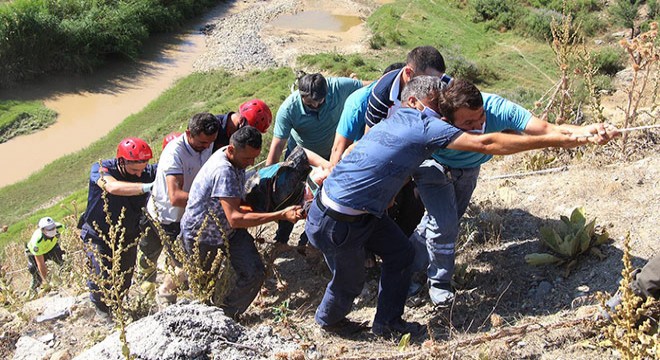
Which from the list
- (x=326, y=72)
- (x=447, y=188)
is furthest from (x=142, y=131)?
(x=447, y=188)

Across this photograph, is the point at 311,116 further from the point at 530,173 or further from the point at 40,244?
the point at 40,244

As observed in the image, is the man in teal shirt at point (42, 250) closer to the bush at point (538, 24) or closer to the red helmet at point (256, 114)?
the red helmet at point (256, 114)

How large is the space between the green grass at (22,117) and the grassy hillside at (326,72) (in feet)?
8.93

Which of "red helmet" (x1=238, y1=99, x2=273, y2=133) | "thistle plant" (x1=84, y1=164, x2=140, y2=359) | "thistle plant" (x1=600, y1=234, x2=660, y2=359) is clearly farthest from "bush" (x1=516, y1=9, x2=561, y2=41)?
"thistle plant" (x1=84, y1=164, x2=140, y2=359)

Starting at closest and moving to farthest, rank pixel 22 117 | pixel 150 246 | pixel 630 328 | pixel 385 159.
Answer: pixel 630 328
pixel 385 159
pixel 150 246
pixel 22 117

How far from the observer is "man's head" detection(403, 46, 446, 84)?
4668 mm

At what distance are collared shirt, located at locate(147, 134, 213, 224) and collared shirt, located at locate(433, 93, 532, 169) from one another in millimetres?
1950

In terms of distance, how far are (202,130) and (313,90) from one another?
1063mm

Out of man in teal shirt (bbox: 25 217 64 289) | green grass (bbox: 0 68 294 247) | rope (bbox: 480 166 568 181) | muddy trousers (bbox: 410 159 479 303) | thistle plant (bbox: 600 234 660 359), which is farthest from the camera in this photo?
green grass (bbox: 0 68 294 247)

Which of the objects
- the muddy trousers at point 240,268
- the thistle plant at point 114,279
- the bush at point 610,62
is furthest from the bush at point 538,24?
the thistle plant at point 114,279

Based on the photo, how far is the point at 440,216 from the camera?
4.41 meters

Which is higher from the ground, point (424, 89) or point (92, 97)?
point (424, 89)

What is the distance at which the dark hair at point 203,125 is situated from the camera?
5090 millimetres

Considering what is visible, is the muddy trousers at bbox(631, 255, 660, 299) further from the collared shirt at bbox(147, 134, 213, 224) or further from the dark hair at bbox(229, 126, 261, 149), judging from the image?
the collared shirt at bbox(147, 134, 213, 224)
